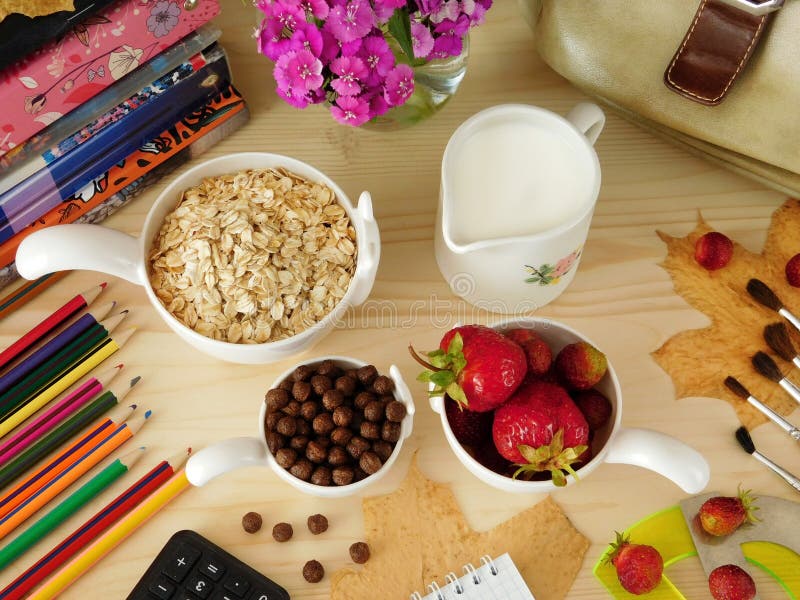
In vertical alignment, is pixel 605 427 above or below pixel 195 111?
below

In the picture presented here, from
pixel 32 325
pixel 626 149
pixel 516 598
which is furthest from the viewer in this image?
pixel 626 149

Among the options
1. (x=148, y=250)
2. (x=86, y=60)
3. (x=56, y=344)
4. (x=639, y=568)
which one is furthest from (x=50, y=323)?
(x=639, y=568)

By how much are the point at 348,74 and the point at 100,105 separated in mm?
247

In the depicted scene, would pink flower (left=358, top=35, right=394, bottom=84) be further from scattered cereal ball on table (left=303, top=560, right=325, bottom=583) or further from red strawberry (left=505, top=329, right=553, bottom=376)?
scattered cereal ball on table (left=303, top=560, right=325, bottom=583)

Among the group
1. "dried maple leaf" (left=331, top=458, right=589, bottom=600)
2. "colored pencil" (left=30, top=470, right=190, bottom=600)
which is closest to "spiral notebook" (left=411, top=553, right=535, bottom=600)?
"dried maple leaf" (left=331, top=458, right=589, bottom=600)

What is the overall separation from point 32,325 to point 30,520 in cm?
19

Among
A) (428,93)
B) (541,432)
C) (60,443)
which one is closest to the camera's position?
(541,432)

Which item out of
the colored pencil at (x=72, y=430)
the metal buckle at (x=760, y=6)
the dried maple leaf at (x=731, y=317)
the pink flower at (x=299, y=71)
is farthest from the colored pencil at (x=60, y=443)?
the metal buckle at (x=760, y=6)

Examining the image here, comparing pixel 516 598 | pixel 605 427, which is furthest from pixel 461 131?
pixel 516 598

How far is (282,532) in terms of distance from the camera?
737 millimetres

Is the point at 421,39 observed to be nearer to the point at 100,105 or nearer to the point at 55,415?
the point at 100,105

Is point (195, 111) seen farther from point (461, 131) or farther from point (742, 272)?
point (742, 272)

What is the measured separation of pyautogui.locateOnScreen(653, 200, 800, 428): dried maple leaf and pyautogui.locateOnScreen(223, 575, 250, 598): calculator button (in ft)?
1.44

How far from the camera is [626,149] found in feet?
3.05
